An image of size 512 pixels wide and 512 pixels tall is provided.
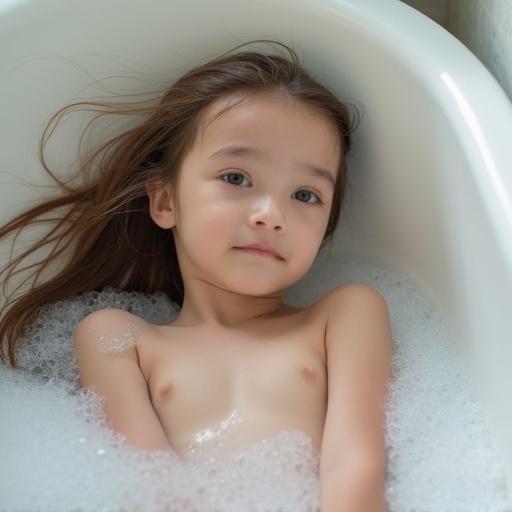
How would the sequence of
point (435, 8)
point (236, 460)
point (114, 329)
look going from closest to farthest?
point (236, 460) → point (114, 329) → point (435, 8)

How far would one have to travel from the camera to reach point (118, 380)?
1.22 meters

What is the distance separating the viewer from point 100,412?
1.23 m

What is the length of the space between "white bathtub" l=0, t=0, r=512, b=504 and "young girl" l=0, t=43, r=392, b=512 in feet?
0.15

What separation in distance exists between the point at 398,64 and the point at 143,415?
1.93 feet

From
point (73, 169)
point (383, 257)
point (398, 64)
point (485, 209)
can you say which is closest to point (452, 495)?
point (485, 209)

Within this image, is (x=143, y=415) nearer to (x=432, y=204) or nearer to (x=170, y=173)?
(x=170, y=173)

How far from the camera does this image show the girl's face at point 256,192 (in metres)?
1.24

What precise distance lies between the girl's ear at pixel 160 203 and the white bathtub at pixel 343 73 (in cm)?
15

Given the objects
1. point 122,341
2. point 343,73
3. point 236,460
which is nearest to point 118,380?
point 122,341

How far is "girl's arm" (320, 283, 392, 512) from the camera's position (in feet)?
3.64

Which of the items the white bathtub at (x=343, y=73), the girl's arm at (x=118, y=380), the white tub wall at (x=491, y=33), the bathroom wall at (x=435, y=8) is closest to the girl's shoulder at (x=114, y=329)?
the girl's arm at (x=118, y=380)

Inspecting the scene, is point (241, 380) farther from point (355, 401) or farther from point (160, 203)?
point (160, 203)

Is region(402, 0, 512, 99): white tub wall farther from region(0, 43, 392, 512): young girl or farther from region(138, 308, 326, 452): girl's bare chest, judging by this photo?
region(138, 308, 326, 452): girl's bare chest

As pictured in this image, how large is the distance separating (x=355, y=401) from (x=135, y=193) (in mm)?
444
